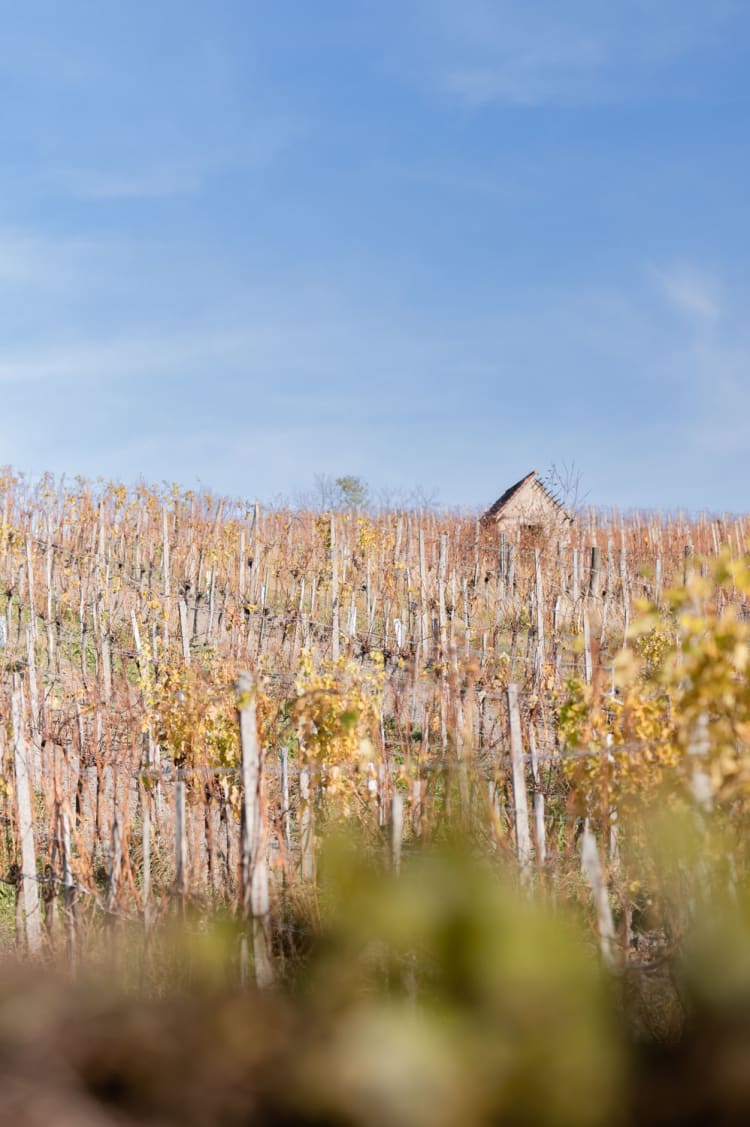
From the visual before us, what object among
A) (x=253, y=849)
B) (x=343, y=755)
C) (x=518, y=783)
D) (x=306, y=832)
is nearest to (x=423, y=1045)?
(x=253, y=849)

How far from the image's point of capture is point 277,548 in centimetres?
1812

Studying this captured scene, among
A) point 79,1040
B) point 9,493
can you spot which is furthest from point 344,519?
point 79,1040

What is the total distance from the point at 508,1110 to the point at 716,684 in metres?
1.60

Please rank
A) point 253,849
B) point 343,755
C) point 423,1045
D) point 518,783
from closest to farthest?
point 423,1045 → point 253,849 → point 518,783 → point 343,755

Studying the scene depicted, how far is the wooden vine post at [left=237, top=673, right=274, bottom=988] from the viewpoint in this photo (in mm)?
3293

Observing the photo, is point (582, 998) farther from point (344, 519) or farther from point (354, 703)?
point (344, 519)

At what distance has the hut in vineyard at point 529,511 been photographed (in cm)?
2175

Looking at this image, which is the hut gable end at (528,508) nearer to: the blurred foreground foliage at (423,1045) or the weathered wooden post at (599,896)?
the weathered wooden post at (599,896)

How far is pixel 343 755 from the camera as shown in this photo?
19.6 ft

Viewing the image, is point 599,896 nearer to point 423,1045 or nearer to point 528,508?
point 423,1045

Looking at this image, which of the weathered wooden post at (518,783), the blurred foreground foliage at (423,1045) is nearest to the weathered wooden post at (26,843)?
the weathered wooden post at (518,783)

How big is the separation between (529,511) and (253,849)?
63.7ft

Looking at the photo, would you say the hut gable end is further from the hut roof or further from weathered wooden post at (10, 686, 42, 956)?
weathered wooden post at (10, 686, 42, 956)

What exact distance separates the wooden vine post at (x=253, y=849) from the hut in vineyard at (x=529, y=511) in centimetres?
1813
